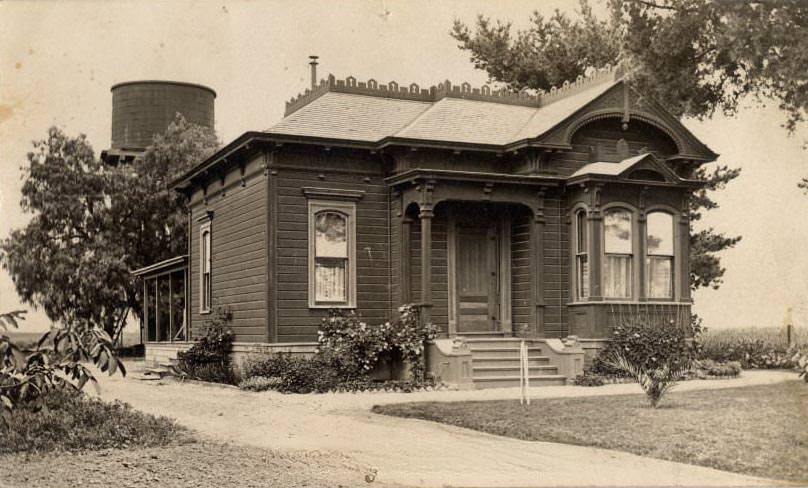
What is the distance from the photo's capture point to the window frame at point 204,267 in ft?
69.8

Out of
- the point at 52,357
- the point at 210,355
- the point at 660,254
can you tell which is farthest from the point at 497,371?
the point at 52,357

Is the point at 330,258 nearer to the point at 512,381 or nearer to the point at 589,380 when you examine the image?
the point at 512,381

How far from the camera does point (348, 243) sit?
712 inches

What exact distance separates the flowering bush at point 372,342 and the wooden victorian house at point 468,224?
32 centimetres

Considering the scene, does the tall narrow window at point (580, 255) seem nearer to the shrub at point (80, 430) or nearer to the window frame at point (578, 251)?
the window frame at point (578, 251)

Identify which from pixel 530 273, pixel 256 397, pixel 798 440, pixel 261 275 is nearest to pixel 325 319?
pixel 261 275

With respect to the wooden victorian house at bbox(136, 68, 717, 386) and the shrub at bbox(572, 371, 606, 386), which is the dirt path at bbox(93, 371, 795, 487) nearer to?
the shrub at bbox(572, 371, 606, 386)

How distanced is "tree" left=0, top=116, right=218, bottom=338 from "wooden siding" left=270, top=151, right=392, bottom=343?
50.0ft

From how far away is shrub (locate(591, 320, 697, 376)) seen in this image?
17.4 m

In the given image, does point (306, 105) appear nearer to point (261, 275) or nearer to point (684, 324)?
point (261, 275)

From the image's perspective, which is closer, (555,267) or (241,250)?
(555,267)

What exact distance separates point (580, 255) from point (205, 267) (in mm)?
8984

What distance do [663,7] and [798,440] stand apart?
6.68 meters

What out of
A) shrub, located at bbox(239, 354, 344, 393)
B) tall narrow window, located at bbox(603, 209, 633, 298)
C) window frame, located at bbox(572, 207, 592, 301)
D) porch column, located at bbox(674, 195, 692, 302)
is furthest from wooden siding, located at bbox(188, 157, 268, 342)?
porch column, located at bbox(674, 195, 692, 302)
